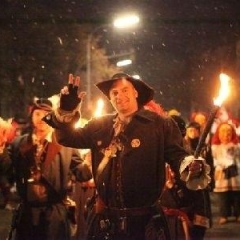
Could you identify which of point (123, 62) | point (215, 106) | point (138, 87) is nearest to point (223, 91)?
point (215, 106)

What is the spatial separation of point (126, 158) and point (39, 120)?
5.04 feet

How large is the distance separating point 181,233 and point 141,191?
2.39 metres

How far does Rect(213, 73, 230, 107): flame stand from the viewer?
4.16 m

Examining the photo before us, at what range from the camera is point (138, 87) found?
4836mm

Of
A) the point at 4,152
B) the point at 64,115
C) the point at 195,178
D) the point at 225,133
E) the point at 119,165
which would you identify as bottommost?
the point at 195,178

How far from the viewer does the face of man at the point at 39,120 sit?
19.3 ft

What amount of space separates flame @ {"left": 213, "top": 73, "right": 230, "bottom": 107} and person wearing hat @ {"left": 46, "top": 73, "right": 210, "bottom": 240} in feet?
1.54

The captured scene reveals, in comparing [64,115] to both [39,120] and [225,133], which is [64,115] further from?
[225,133]

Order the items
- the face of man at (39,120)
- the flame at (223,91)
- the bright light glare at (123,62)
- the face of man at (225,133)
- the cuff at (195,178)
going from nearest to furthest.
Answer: the flame at (223,91) < the cuff at (195,178) < the face of man at (39,120) < the face of man at (225,133) < the bright light glare at (123,62)

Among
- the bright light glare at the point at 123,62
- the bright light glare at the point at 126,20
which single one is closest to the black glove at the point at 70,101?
the bright light glare at the point at 126,20

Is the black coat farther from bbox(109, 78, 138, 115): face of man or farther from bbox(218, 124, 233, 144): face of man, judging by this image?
bbox(218, 124, 233, 144): face of man

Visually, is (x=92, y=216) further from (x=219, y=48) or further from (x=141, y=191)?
(x=219, y=48)

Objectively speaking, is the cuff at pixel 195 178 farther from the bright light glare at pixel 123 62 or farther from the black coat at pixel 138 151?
the bright light glare at pixel 123 62

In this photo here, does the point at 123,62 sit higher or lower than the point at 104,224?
higher
